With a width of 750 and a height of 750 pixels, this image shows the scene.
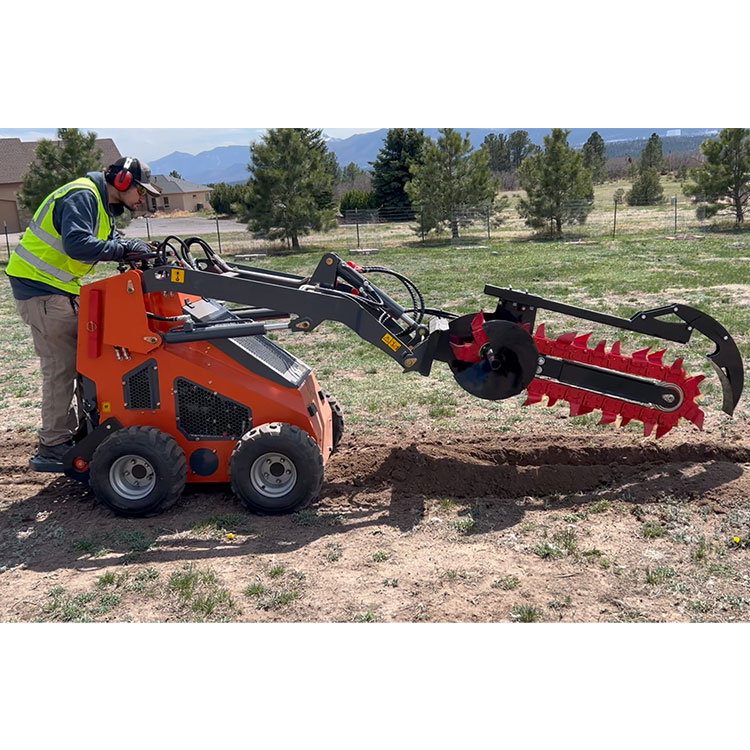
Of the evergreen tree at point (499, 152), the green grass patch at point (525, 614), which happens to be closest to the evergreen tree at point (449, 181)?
the evergreen tree at point (499, 152)

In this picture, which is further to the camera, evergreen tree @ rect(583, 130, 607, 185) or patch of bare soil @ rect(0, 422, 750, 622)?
evergreen tree @ rect(583, 130, 607, 185)

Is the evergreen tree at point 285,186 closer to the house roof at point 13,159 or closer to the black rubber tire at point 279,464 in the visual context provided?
the house roof at point 13,159

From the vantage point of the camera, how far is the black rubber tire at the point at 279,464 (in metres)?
5.75

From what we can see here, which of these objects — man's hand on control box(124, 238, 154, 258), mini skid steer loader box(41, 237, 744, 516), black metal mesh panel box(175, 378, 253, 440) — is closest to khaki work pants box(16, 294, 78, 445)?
mini skid steer loader box(41, 237, 744, 516)

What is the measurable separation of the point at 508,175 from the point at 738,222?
17983 millimetres

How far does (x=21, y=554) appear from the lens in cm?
552

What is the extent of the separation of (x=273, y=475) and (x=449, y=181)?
28.1m

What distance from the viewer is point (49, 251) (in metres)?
5.95

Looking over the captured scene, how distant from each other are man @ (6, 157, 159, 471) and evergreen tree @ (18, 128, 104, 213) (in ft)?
83.9

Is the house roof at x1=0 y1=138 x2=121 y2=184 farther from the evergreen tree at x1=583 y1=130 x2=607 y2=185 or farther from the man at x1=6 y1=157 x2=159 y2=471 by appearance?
the man at x1=6 y1=157 x2=159 y2=471

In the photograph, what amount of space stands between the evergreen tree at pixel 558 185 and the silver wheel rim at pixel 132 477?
28491 millimetres

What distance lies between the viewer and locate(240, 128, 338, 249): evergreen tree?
97.6 ft

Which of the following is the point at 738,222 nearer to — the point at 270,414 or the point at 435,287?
the point at 435,287

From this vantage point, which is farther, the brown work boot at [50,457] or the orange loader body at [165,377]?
the brown work boot at [50,457]
